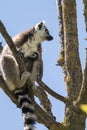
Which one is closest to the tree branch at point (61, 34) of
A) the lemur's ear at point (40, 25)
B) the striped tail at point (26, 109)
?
the striped tail at point (26, 109)

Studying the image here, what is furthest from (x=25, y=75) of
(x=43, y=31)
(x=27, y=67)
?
(x=43, y=31)

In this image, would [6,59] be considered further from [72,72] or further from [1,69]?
[72,72]

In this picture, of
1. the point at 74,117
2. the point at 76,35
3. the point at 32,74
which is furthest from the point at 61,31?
the point at 74,117

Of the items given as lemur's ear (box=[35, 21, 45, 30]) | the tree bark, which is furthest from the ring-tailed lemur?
the tree bark

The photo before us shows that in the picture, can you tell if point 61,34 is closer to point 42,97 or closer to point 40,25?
point 42,97

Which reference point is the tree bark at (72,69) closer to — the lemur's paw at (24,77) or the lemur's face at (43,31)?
the lemur's paw at (24,77)

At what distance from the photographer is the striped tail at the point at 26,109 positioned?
3930 mm

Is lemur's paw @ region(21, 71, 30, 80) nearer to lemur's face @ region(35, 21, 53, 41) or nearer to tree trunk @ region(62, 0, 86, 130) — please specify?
tree trunk @ region(62, 0, 86, 130)

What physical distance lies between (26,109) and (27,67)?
136cm

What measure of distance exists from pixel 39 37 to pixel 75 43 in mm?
2497

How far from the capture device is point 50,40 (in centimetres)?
675

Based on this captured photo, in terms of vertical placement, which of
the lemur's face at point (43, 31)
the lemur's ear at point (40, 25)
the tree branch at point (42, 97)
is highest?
the lemur's ear at point (40, 25)

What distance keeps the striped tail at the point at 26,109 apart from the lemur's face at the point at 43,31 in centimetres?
213

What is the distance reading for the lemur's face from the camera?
6671 mm
